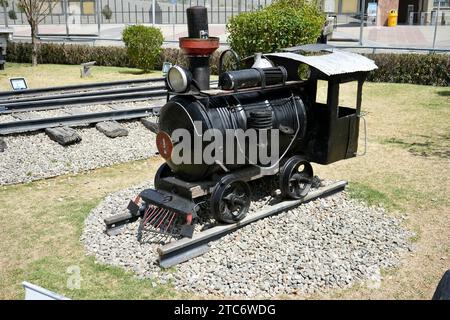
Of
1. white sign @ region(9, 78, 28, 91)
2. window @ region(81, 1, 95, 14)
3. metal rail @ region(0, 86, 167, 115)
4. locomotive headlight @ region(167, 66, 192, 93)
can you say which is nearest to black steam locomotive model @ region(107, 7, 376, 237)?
locomotive headlight @ region(167, 66, 192, 93)

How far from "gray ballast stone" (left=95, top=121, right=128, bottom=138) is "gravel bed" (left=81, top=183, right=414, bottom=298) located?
12.9 feet

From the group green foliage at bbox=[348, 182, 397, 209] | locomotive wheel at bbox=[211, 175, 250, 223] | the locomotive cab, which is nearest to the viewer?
locomotive wheel at bbox=[211, 175, 250, 223]

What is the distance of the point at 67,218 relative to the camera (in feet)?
24.1

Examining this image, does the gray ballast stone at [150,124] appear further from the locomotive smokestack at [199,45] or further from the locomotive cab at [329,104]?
the locomotive smokestack at [199,45]

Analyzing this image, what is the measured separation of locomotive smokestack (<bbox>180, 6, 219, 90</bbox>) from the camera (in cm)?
645

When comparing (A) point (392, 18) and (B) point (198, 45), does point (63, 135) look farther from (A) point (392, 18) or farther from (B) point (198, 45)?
(A) point (392, 18)

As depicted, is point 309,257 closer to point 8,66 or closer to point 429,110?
point 429,110

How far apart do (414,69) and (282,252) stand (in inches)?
579

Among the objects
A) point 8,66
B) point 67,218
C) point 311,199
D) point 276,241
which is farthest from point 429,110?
point 8,66

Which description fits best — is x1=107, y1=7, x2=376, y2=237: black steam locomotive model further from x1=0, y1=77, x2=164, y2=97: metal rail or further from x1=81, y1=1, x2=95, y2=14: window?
x1=81, y1=1, x2=95, y2=14: window

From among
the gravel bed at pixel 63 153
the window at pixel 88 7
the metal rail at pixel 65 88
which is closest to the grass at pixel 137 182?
the gravel bed at pixel 63 153

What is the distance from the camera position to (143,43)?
2161 cm

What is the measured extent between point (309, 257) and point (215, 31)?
110ft

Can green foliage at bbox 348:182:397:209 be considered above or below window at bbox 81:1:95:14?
below
